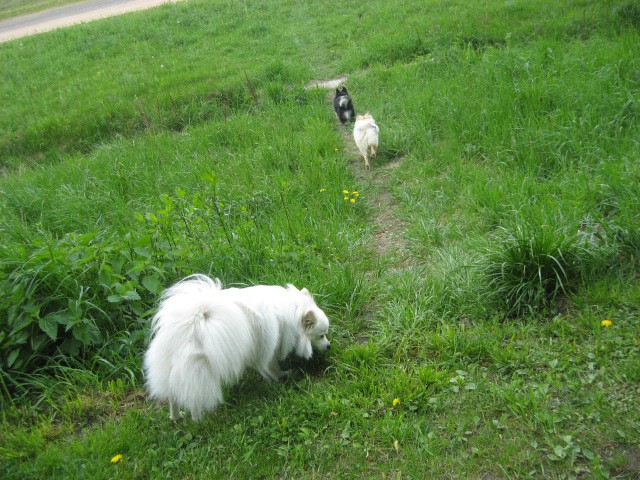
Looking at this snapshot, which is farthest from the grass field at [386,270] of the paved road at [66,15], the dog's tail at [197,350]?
the paved road at [66,15]

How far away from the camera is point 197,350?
2.90 metres

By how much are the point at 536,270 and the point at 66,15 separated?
72.4 feet

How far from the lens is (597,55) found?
647 cm

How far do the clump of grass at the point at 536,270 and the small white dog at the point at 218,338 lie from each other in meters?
1.34

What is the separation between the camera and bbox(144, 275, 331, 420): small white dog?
2920mm

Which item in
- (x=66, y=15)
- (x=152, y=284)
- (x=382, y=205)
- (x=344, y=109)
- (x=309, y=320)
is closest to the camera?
(x=309, y=320)

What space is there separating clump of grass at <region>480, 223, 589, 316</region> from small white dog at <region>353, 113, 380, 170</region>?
3185 mm

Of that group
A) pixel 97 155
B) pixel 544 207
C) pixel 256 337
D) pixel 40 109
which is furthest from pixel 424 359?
pixel 40 109

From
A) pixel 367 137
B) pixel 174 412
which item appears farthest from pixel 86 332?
pixel 367 137

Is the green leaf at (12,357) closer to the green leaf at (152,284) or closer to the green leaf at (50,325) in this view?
the green leaf at (50,325)

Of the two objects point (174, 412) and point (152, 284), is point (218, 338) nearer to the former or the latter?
point (174, 412)

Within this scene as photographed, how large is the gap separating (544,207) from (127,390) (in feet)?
11.9

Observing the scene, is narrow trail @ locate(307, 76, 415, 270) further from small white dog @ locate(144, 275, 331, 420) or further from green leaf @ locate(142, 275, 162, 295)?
green leaf @ locate(142, 275, 162, 295)

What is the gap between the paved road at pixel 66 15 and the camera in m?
18.1
